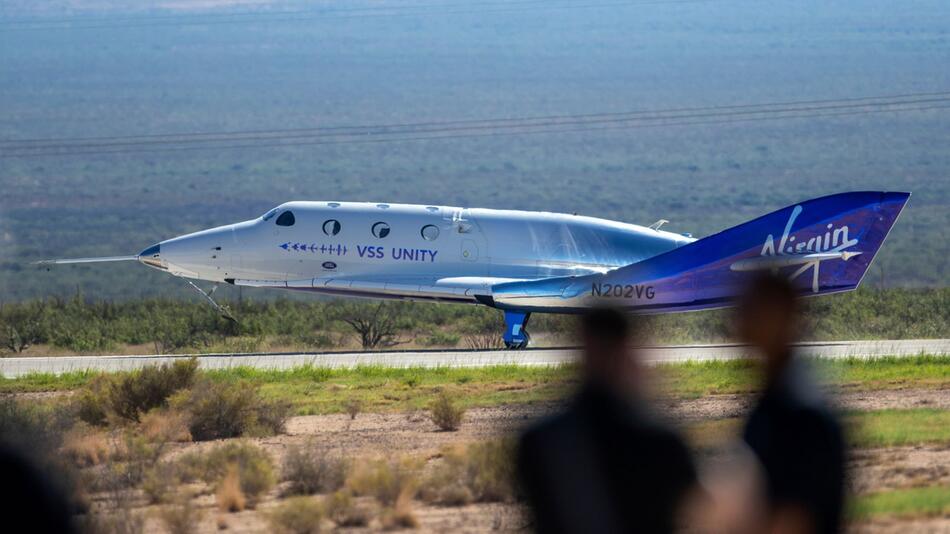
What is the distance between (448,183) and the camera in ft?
343

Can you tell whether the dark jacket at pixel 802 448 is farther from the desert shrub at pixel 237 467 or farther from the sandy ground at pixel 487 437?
the desert shrub at pixel 237 467

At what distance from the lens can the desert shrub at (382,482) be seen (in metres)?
11.2

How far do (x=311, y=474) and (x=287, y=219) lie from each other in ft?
52.3

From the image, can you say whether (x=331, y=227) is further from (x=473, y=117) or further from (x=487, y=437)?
(x=473, y=117)

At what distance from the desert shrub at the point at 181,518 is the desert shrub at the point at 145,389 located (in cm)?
650

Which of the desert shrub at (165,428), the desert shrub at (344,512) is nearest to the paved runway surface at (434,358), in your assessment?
the desert shrub at (165,428)

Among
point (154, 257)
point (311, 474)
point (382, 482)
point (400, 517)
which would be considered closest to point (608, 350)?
point (400, 517)

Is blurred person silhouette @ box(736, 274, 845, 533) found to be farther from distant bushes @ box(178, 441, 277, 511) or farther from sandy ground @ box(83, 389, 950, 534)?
distant bushes @ box(178, 441, 277, 511)

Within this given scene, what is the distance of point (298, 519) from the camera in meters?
10.4

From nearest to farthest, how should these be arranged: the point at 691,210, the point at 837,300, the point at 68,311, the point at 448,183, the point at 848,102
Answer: the point at 837,300, the point at 68,311, the point at 691,210, the point at 448,183, the point at 848,102

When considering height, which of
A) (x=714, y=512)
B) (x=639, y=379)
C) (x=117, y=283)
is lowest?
(x=117, y=283)

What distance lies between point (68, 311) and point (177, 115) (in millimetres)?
95529

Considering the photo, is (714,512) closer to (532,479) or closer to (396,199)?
(532,479)

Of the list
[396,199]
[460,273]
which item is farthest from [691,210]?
[460,273]
